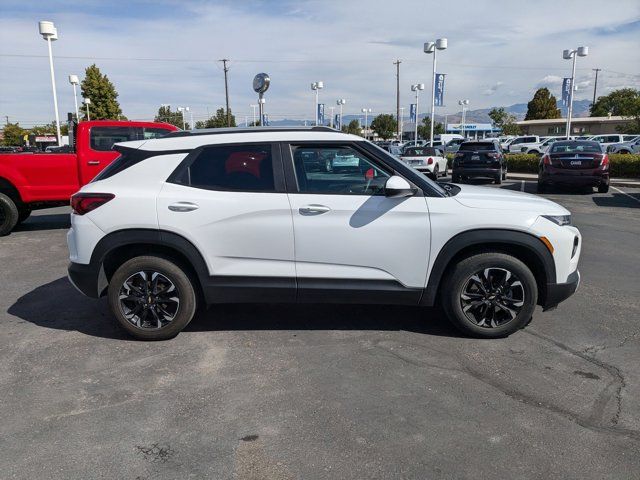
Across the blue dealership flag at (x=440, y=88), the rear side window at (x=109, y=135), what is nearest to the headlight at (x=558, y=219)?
the rear side window at (x=109, y=135)

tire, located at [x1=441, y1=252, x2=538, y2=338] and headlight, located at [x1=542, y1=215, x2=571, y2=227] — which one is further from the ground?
headlight, located at [x1=542, y1=215, x2=571, y2=227]

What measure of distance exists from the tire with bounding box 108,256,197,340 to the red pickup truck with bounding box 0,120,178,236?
532 centimetres

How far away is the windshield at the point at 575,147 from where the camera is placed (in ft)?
48.0

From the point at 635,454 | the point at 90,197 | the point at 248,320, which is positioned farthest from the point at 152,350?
the point at 635,454

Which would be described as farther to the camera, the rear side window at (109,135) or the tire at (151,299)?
the rear side window at (109,135)

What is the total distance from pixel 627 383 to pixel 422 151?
58.1 ft

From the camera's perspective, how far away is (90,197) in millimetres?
4387

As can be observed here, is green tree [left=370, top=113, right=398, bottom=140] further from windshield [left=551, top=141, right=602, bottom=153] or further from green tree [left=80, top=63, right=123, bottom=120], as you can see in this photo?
windshield [left=551, top=141, right=602, bottom=153]

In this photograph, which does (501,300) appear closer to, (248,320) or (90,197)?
(248,320)

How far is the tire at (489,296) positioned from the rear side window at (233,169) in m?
1.74

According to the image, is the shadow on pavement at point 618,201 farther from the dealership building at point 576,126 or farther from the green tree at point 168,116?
the green tree at point 168,116

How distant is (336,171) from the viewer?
175 inches

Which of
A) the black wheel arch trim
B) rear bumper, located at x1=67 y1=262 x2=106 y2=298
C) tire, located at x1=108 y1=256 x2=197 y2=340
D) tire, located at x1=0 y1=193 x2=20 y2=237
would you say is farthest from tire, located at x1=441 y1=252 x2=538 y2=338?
tire, located at x1=0 y1=193 x2=20 y2=237

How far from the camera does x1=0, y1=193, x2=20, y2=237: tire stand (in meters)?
9.30
